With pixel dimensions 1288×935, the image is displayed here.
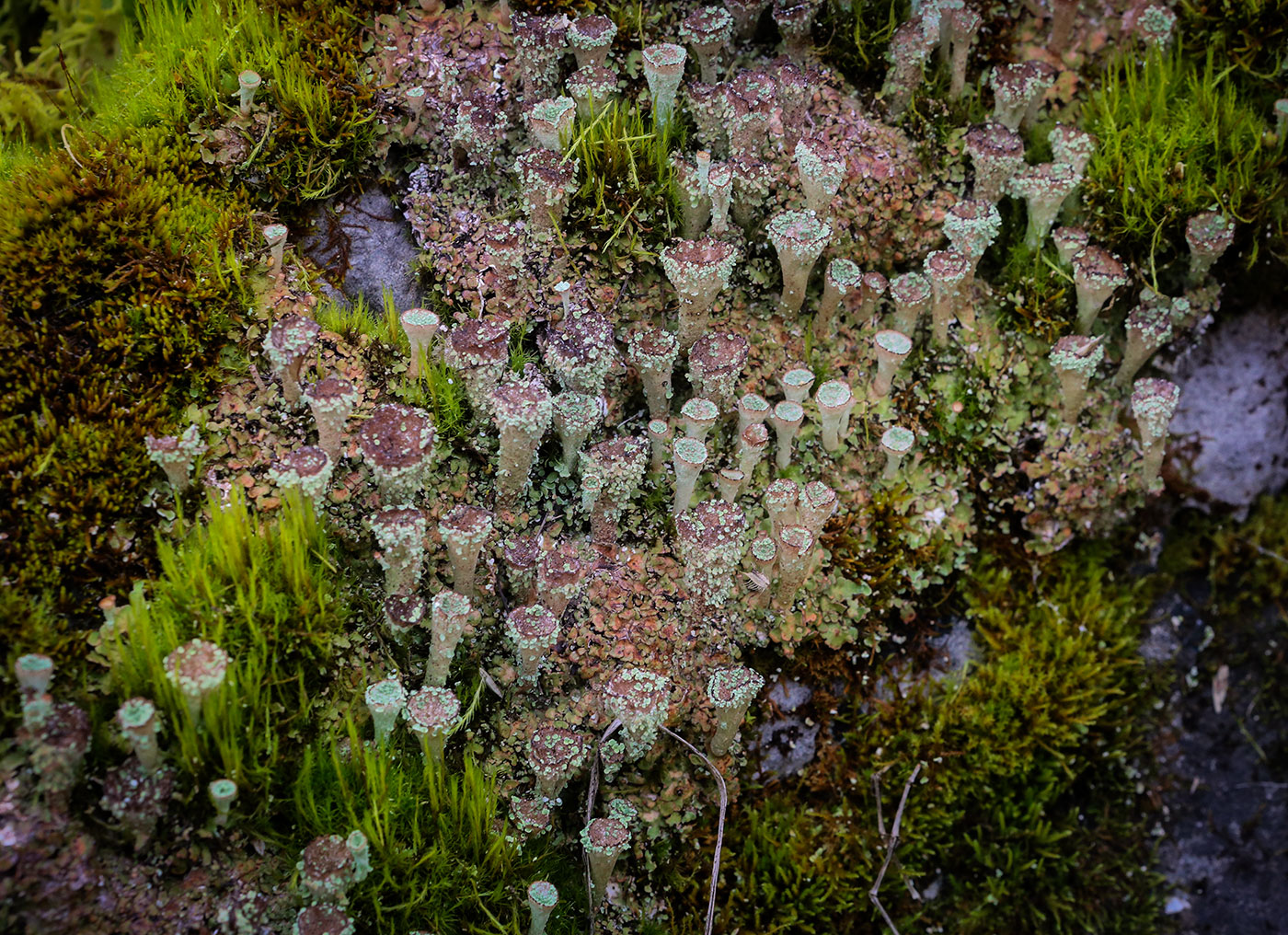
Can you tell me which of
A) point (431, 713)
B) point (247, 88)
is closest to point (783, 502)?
point (431, 713)

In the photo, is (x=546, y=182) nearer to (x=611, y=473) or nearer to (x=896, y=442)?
(x=611, y=473)

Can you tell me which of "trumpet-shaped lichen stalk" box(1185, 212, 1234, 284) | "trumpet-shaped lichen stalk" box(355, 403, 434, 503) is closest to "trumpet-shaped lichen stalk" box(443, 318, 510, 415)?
"trumpet-shaped lichen stalk" box(355, 403, 434, 503)

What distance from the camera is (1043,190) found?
150 inches

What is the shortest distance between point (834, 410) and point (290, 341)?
6.82 ft

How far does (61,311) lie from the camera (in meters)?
3.20

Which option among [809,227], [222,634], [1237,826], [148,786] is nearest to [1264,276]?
[809,227]

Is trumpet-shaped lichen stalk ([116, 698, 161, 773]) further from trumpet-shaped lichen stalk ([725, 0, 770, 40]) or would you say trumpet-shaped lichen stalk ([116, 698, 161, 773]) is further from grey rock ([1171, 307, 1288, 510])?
grey rock ([1171, 307, 1288, 510])

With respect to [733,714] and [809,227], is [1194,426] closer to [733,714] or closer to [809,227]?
[809,227]

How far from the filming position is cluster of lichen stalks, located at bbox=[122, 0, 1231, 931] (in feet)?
9.83

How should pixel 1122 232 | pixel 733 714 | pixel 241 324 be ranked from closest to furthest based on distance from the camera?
pixel 733 714 → pixel 241 324 → pixel 1122 232

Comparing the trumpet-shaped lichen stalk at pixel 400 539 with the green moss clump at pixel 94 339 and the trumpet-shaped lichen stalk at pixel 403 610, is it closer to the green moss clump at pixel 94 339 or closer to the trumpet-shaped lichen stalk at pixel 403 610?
the trumpet-shaped lichen stalk at pixel 403 610

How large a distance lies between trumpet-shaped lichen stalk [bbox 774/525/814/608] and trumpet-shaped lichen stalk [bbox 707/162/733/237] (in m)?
1.30

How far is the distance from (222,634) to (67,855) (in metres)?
0.69

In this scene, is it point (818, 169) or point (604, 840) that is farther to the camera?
point (818, 169)
